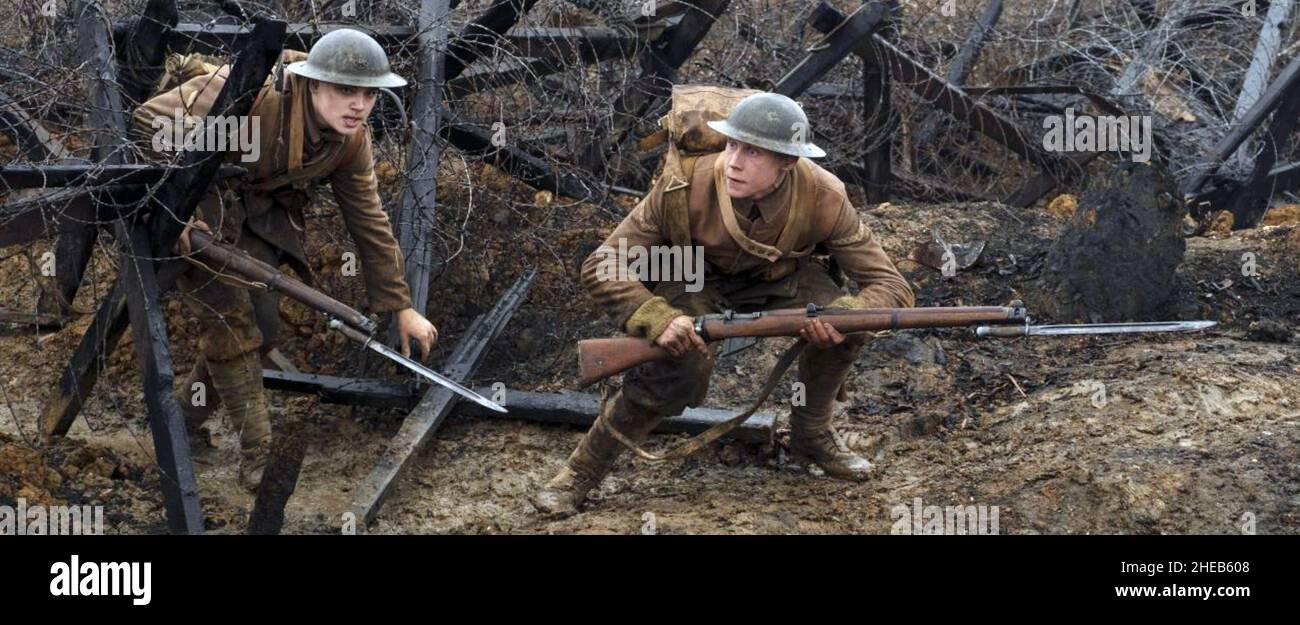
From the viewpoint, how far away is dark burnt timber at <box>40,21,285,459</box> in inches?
184

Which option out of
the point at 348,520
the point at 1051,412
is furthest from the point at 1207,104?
the point at 348,520

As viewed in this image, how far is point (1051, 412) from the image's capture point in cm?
583

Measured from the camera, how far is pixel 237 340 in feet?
19.1

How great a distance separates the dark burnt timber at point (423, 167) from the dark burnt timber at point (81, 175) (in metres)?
1.46

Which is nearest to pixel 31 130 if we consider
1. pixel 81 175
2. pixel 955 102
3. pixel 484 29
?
pixel 81 175

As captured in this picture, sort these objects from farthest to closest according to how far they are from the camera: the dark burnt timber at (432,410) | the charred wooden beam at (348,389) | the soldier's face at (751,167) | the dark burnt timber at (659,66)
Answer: the dark burnt timber at (659,66)
the charred wooden beam at (348,389)
the dark burnt timber at (432,410)
the soldier's face at (751,167)

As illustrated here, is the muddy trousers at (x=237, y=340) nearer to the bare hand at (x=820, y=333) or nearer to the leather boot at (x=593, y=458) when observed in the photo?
the leather boot at (x=593, y=458)

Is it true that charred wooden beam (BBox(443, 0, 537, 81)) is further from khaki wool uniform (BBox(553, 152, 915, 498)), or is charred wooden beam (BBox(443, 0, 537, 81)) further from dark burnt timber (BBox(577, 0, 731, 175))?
khaki wool uniform (BBox(553, 152, 915, 498))

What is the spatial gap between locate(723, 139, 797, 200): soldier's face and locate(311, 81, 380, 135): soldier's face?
1.41m

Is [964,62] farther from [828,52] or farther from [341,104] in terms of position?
[341,104]

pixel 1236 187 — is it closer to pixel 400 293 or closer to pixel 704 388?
pixel 704 388

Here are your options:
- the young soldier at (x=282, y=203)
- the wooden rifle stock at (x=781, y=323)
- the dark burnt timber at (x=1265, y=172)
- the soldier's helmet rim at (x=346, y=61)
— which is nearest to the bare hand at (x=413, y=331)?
the young soldier at (x=282, y=203)

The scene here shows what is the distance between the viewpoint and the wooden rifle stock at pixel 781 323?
4871mm

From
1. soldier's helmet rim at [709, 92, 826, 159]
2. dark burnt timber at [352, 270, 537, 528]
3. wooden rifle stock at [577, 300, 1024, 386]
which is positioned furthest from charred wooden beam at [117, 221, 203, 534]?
soldier's helmet rim at [709, 92, 826, 159]
